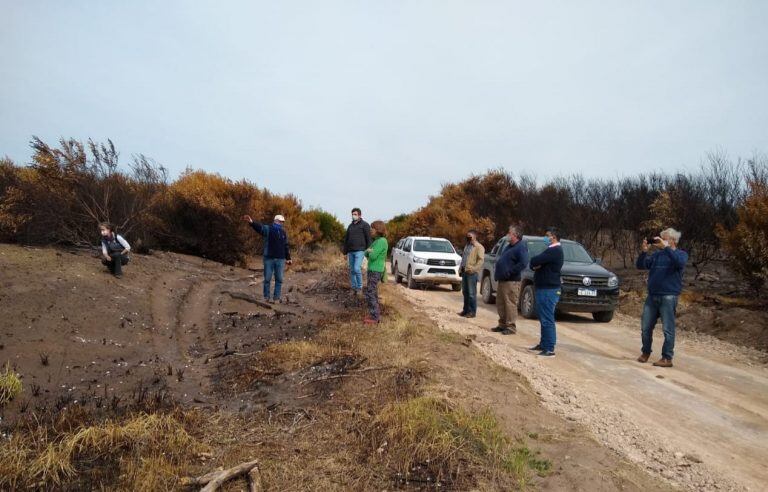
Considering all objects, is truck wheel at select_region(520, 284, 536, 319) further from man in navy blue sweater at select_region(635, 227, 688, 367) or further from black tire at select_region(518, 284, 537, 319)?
man in navy blue sweater at select_region(635, 227, 688, 367)

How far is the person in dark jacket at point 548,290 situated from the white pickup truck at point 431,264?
26.9 ft

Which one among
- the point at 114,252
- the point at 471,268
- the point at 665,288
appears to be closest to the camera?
the point at 665,288

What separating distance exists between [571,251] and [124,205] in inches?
446

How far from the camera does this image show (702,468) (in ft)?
14.0

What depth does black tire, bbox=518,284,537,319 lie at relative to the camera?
454 inches

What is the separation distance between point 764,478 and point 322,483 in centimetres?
354

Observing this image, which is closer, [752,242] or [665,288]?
[665,288]

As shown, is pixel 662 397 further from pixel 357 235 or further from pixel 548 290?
pixel 357 235

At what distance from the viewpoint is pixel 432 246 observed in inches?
680

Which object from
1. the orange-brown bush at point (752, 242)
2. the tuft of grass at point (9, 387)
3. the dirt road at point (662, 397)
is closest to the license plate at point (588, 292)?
the dirt road at point (662, 397)

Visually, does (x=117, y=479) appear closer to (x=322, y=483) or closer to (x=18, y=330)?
(x=322, y=483)

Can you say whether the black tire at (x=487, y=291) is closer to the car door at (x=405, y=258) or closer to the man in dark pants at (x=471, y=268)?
the man in dark pants at (x=471, y=268)

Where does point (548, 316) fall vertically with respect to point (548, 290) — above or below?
below

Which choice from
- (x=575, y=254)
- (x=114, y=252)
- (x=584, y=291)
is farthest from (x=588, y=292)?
(x=114, y=252)
